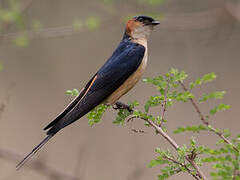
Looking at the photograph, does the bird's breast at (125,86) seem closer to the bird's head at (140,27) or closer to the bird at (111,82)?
the bird at (111,82)

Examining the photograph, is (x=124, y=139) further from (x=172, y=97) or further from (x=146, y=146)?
(x=172, y=97)

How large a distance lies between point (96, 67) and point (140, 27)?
2.46 meters

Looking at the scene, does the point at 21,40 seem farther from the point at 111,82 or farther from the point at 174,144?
the point at 174,144

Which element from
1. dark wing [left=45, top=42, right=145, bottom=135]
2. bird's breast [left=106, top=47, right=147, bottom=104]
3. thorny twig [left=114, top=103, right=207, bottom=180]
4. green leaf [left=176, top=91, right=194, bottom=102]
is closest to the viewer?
thorny twig [left=114, top=103, right=207, bottom=180]

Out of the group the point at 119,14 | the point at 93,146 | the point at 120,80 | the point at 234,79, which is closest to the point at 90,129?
the point at 93,146

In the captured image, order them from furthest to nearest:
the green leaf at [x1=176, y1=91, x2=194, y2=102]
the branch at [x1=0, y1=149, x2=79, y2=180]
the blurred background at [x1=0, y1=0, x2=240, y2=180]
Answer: the blurred background at [x1=0, y1=0, x2=240, y2=180], the branch at [x1=0, y1=149, x2=79, y2=180], the green leaf at [x1=176, y1=91, x2=194, y2=102]

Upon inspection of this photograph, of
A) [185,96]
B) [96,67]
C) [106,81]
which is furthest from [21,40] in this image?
[185,96]

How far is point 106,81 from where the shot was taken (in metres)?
2.68

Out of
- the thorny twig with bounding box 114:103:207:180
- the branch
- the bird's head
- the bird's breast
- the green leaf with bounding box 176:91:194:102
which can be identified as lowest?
the thorny twig with bounding box 114:103:207:180

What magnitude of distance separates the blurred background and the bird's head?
116 centimetres

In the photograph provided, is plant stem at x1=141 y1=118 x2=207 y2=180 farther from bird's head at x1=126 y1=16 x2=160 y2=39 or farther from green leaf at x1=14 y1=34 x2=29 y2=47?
green leaf at x1=14 y1=34 x2=29 y2=47

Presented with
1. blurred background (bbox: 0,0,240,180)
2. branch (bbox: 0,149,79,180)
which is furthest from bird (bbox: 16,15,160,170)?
blurred background (bbox: 0,0,240,180)

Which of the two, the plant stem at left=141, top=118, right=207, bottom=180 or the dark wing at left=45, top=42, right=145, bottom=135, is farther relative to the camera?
the dark wing at left=45, top=42, right=145, bottom=135

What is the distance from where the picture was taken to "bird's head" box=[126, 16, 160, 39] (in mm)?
3098
